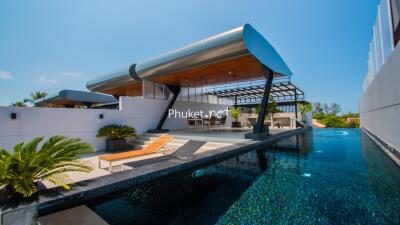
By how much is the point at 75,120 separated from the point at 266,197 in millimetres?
9007

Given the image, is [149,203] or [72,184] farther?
[149,203]

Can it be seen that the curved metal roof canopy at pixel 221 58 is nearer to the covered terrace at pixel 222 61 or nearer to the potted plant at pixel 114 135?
the covered terrace at pixel 222 61

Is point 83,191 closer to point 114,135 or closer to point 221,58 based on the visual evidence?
point 221,58

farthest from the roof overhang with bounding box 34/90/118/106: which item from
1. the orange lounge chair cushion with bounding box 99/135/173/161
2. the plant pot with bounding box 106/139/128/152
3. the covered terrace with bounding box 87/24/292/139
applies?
the orange lounge chair cushion with bounding box 99/135/173/161

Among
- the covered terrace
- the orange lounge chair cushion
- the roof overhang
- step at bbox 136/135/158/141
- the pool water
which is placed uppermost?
the covered terrace

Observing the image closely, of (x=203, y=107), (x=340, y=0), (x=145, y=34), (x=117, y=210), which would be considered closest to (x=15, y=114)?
(x=117, y=210)

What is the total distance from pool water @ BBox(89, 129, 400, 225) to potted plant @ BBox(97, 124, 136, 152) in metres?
5.80

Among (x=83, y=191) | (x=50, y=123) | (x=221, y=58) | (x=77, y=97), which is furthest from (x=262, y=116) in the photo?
(x=77, y=97)

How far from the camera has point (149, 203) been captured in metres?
3.26

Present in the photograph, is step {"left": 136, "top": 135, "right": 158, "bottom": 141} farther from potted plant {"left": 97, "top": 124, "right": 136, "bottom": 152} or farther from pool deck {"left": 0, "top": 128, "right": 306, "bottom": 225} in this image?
pool deck {"left": 0, "top": 128, "right": 306, "bottom": 225}

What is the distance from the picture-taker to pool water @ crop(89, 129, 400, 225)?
267cm

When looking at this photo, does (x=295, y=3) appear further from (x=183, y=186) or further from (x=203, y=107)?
A: (x=183, y=186)

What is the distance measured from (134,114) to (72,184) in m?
8.65

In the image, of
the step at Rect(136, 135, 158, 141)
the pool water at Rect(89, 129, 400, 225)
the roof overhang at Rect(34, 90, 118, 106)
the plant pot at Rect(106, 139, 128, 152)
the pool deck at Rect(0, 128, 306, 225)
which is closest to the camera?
the pool deck at Rect(0, 128, 306, 225)
